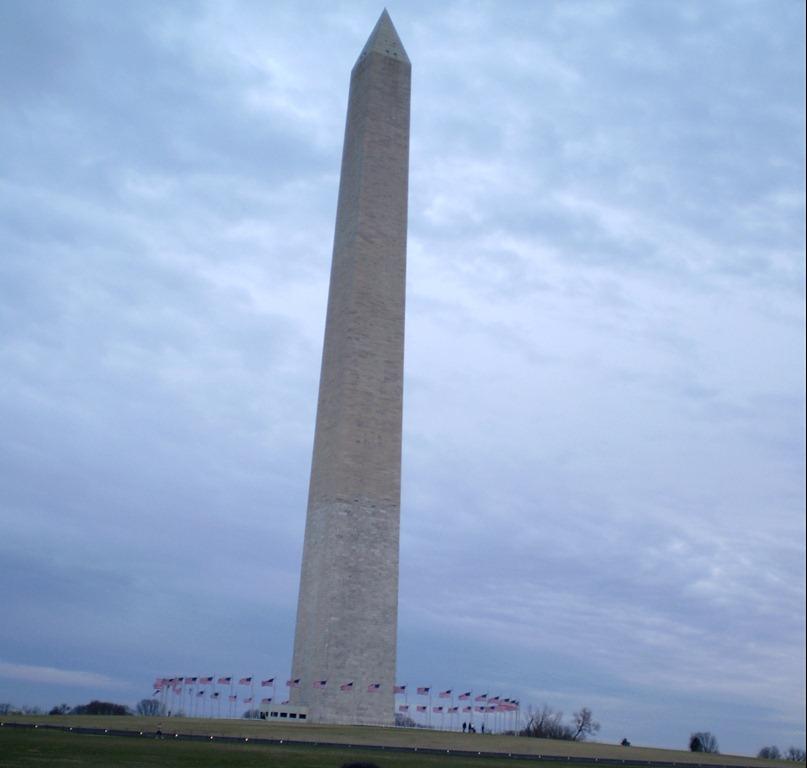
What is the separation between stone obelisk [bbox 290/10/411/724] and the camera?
137 feet

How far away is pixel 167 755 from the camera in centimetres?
2397

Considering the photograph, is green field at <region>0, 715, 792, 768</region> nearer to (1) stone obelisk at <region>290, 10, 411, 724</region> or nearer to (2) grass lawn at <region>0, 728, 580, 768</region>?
(2) grass lawn at <region>0, 728, 580, 768</region>

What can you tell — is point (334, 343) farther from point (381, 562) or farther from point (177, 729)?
point (177, 729)

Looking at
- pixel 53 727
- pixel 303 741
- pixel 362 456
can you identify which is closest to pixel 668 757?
pixel 303 741

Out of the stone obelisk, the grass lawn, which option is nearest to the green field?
the grass lawn

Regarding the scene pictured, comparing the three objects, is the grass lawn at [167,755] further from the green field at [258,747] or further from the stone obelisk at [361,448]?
the stone obelisk at [361,448]

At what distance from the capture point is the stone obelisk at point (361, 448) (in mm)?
41719

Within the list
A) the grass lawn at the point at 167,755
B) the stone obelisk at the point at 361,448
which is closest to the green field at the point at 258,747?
the grass lawn at the point at 167,755

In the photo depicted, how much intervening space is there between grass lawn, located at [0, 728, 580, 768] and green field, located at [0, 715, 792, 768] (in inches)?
0.8

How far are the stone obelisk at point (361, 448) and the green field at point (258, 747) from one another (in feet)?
12.4

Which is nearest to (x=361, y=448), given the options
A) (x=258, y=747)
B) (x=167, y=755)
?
(x=258, y=747)

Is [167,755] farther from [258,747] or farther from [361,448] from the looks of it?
[361,448]

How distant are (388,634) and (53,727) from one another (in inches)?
582

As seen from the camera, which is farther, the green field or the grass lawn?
the green field
